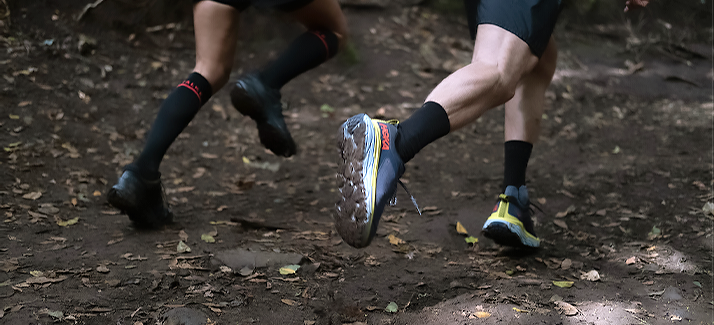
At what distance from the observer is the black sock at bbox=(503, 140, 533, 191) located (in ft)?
7.38

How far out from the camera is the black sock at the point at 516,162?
2.25m

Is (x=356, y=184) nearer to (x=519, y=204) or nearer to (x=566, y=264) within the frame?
(x=519, y=204)

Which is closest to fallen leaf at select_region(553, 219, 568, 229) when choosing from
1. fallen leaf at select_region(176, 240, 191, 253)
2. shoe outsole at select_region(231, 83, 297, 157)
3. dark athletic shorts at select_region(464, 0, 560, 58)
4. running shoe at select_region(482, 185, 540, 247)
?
running shoe at select_region(482, 185, 540, 247)

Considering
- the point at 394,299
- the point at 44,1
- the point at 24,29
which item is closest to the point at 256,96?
the point at 394,299

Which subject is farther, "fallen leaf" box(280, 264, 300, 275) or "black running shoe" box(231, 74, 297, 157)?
"black running shoe" box(231, 74, 297, 157)

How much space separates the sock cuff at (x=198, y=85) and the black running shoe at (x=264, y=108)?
16 centimetres

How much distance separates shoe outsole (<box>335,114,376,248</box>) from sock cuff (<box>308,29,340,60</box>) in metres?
0.98

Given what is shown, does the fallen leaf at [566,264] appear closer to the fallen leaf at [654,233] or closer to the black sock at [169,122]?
the fallen leaf at [654,233]

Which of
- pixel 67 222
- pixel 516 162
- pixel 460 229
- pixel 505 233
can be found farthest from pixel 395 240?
pixel 67 222

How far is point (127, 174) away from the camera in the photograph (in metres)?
2.12

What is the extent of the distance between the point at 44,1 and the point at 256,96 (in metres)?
3.65

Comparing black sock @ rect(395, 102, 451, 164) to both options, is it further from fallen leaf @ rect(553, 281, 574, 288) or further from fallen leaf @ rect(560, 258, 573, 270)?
fallen leaf @ rect(560, 258, 573, 270)

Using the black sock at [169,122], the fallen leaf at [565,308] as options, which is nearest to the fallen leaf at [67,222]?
the black sock at [169,122]

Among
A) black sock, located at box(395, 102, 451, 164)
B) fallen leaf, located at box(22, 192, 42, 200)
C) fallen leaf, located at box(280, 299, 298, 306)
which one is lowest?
fallen leaf, located at box(280, 299, 298, 306)
